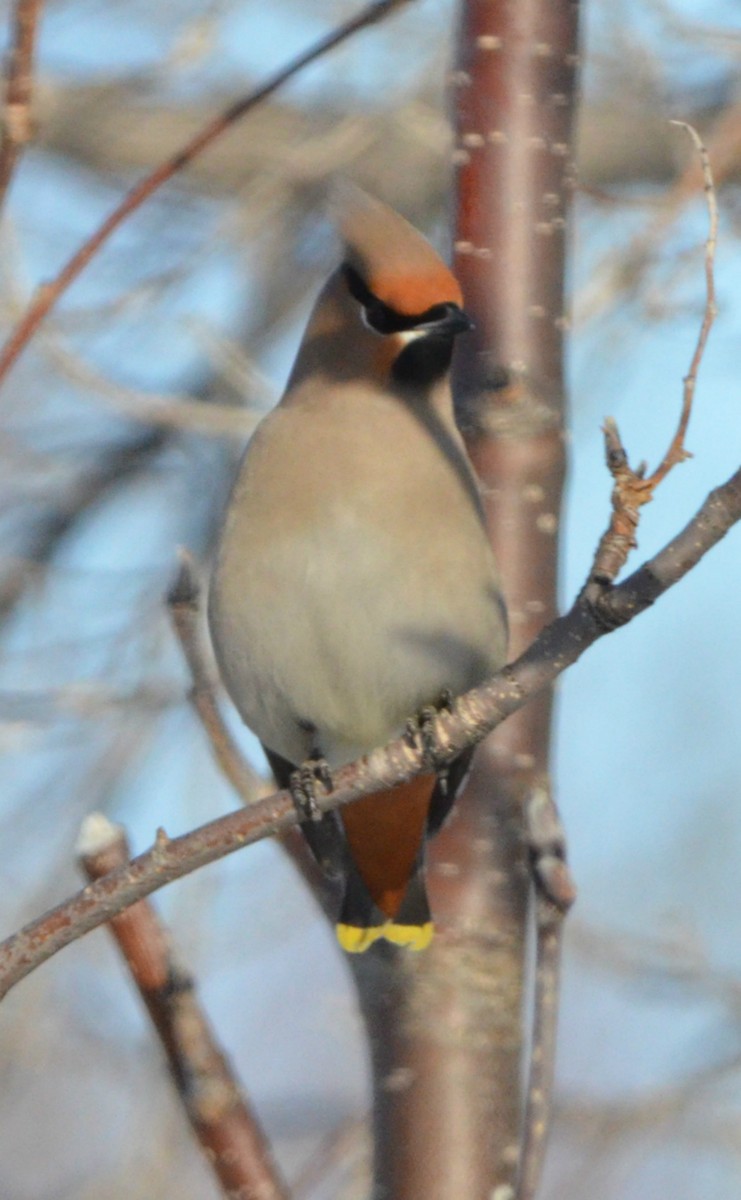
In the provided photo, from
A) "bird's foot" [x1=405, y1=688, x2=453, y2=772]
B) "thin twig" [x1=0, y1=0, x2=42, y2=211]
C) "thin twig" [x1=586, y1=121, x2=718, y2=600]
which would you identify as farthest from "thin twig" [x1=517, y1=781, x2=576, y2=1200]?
"thin twig" [x1=0, y1=0, x2=42, y2=211]

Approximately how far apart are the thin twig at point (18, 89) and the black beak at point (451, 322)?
2.58 feet

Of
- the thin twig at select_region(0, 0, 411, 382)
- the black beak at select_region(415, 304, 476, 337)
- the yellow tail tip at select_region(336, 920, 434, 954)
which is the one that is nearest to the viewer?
the thin twig at select_region(0, 0, 411, 382)

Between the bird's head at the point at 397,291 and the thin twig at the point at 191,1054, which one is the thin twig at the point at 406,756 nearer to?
the thin twig at the point at 191,1054

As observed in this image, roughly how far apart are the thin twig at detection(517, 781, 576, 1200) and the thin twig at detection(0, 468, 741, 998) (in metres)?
0.26

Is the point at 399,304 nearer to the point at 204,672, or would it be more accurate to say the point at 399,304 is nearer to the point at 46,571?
the point at 204,672

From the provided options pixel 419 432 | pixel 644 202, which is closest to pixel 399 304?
pixel 419 432

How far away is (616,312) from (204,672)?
1.87 metres

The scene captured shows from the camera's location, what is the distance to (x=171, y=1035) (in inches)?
87.0

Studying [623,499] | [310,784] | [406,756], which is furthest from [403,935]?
[623,499]

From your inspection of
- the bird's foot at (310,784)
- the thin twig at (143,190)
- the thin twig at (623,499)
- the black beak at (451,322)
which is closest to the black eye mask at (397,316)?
the black beak at (451,322)

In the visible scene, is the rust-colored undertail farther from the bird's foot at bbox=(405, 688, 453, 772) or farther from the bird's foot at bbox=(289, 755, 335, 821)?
the bird's foot at bbox=(405, 688, 453, 772)

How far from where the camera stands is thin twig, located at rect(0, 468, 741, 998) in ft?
5.30

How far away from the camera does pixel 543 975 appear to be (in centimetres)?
204

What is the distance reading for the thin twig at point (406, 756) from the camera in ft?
5.30
